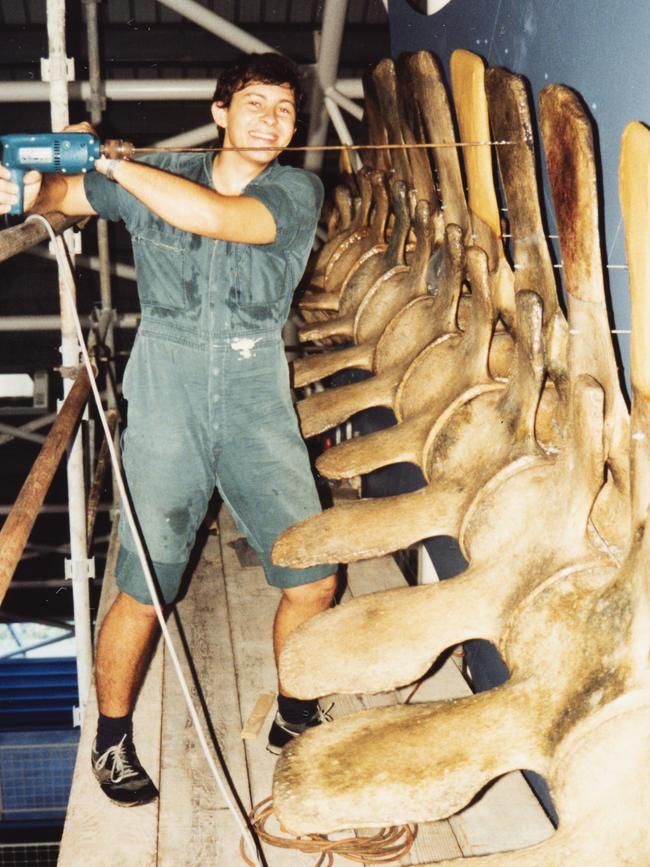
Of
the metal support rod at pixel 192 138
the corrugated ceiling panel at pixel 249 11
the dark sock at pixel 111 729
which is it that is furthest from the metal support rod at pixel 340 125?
the corrugated ceiling panel at pixel 249 11

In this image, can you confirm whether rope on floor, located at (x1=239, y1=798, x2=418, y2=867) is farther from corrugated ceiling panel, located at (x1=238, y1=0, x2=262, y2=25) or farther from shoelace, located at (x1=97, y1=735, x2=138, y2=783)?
corrugated ceiling panel, located at (x1=238, y1=0, x2=262, y2=25)

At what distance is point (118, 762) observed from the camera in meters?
2.53

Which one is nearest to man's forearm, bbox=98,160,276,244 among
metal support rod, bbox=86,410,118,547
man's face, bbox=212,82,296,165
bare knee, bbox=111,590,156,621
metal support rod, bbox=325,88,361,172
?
man's face, bbox=212,82,296,165

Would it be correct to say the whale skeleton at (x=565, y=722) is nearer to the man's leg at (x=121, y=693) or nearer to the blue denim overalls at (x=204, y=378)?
the blue denim overalls at (x=204, y=378)

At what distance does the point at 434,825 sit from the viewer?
2.57 m

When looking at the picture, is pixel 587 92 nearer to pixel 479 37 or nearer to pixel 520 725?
pixel 479 37

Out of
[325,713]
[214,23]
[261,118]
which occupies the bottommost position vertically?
[325,713]

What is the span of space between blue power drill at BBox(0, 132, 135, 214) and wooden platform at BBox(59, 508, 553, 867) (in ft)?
4.98

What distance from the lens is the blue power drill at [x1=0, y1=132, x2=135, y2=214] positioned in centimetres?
198

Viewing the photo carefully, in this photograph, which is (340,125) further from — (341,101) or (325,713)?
(325,713)

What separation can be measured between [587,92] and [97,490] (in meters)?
2.63

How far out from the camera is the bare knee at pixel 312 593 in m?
2.59

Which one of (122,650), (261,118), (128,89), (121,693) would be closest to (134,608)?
(122,650)

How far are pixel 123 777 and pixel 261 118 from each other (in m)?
1.69
